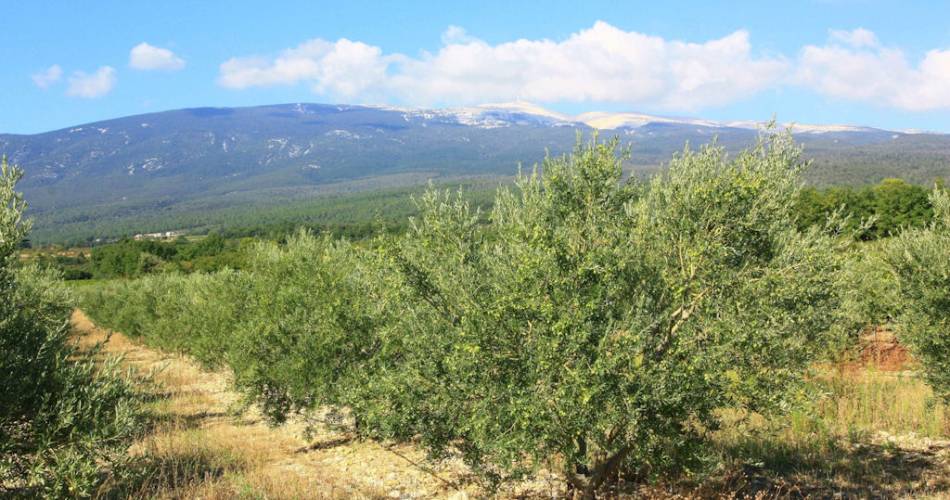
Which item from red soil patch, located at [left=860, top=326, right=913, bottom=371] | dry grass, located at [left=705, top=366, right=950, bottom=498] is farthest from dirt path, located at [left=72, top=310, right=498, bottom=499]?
red soil patch, located at [left=860, top=326, right=913, bottom=371]

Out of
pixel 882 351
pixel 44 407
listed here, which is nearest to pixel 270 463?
pixel 44 407

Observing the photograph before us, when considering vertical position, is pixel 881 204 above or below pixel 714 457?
above

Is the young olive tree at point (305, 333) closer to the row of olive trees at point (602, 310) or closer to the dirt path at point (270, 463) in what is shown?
the dirt path at point (270, 463)

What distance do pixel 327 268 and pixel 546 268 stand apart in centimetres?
1204

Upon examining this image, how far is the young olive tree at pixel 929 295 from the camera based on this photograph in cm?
1547

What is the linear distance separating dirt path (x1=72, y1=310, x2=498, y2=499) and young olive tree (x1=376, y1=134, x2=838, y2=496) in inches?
135

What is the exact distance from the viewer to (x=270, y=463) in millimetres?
18344

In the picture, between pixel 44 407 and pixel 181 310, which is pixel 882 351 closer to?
pixel 44 407

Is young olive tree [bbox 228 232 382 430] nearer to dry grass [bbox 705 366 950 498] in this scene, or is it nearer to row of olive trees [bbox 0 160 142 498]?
row of olive trees [bbox 0 160 142 498]

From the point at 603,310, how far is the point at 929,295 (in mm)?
11695

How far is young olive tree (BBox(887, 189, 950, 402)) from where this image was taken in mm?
15469

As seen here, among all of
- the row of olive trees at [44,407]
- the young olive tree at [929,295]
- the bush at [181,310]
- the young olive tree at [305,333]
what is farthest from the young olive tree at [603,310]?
the bush at [181,310]

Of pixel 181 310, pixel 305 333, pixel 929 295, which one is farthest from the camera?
pixel 181 310

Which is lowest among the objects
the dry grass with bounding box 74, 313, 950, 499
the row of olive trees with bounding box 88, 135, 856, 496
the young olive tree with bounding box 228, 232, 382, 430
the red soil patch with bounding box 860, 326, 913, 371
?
the red soil patch with bounding box 860, 326, 913, 371
